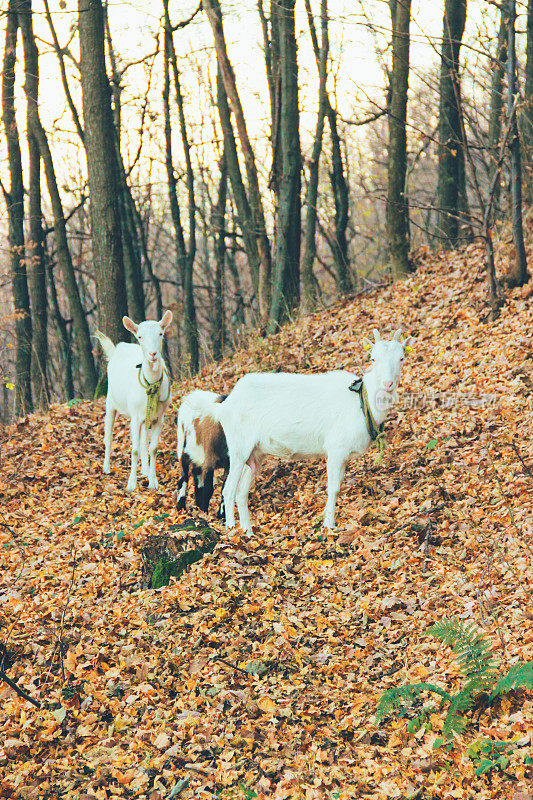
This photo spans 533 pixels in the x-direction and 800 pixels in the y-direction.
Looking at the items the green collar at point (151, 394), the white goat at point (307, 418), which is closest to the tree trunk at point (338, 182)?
the green collar at point (151, 394)

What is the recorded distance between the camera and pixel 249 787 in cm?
464

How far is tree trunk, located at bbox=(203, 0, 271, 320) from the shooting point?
15297mm

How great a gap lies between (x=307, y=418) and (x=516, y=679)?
4.03 m

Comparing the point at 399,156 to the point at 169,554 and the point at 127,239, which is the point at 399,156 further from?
the point at 127,239

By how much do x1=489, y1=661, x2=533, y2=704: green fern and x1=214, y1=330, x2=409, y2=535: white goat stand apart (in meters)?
3.23

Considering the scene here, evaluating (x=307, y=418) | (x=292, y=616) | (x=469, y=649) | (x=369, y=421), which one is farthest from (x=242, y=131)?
(x=469, y=649)

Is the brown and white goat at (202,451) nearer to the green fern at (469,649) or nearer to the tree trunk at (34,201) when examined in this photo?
the green fern at (469,649)

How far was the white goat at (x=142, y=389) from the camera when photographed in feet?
29.8

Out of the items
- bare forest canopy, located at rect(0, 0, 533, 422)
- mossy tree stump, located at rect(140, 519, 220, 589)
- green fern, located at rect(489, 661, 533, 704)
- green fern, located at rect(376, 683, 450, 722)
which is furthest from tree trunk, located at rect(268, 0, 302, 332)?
green fern, located at rect(489, 661, 533, 704)

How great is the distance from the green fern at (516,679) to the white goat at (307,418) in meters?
3.23

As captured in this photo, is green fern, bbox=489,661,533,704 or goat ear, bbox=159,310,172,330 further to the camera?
goat ear, bbox=159,310,172,330

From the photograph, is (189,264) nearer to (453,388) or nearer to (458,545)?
(453,388)

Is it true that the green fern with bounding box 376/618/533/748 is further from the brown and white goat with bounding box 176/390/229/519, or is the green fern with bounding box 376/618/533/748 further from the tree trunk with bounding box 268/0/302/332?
the tree trunk with bounding box 268/0/302/332

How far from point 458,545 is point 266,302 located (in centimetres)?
965
